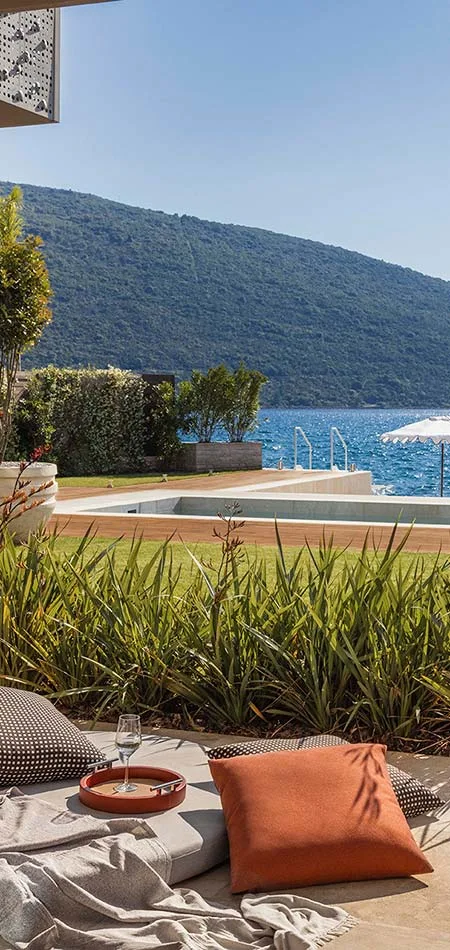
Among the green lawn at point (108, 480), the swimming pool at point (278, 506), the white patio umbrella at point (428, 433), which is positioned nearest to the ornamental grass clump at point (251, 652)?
the swimming pool at point (278, 506)

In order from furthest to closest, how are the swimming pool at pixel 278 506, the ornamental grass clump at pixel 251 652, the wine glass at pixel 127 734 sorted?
the swimming pool at pixel 278 506
the ornamental grass clump at pixel 251 652
the wine glass at pixel 127 734

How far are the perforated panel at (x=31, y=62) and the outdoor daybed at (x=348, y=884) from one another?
3219 mm

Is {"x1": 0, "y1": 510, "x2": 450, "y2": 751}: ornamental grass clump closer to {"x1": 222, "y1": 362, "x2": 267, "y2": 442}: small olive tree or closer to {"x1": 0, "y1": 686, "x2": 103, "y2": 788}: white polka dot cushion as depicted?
{"x1": 0, "y1": 686, "x2": 103, "y2": 788}: white polka dot cushion

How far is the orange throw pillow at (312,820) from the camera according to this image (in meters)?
2.31

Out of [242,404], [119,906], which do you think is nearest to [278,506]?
[242,404]

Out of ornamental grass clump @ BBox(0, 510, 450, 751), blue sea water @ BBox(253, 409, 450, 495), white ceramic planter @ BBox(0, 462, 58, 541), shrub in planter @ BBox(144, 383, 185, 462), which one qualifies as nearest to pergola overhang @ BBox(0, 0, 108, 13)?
ornamental grass clump @ BBox(0, 510, 450, 751)

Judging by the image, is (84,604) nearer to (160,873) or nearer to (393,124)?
(160,873)

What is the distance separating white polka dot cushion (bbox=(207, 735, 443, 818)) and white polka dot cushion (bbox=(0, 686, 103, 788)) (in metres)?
0.35

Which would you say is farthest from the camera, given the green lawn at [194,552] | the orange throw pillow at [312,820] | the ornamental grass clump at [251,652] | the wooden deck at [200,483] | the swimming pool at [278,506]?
the wooden deck at [200,483]

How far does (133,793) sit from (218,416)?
12.7 m

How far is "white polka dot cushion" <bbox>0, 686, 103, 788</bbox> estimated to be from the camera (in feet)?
8.86

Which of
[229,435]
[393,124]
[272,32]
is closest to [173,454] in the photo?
[229,435]

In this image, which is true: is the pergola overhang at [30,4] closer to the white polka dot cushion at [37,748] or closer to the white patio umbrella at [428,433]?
the white polka dot cushion at [37,748]

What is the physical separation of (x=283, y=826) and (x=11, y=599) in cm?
171
